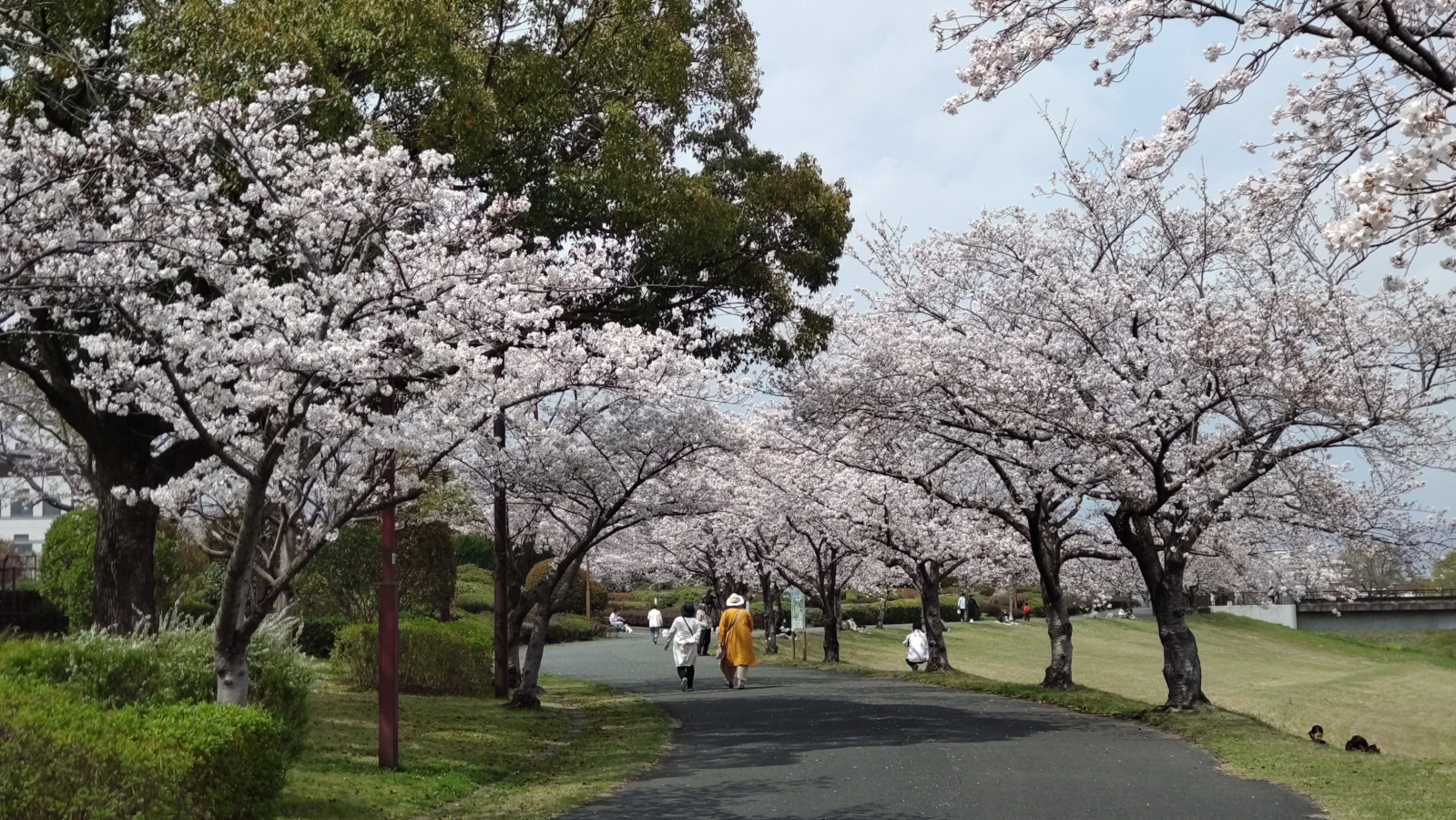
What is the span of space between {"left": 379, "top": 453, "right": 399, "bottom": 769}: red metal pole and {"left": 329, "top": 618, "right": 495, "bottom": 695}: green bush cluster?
8.32 meters

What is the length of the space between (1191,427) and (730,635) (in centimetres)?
972

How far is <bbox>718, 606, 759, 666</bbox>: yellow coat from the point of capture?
77.5 ft

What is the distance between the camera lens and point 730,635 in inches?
942

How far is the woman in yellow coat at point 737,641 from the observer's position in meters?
23.6

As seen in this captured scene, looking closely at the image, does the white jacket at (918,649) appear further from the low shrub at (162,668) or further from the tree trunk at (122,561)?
the low shrub at (162,668)

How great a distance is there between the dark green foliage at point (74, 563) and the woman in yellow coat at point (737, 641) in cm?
1061

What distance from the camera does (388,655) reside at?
463 inches

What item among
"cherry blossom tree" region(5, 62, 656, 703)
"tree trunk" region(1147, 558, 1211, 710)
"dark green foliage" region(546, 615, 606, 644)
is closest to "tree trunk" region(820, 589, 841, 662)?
"dark green foliage" region(546, 615, 606, 644)

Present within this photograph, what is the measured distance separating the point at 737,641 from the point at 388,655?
41.5 feet

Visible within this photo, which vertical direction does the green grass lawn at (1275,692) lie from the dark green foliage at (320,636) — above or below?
below

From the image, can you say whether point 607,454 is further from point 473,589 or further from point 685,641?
point 473,589

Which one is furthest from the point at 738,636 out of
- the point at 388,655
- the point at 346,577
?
the point at 388,655

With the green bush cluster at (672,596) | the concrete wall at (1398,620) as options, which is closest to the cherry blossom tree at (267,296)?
the green bush cluster at (672,596)

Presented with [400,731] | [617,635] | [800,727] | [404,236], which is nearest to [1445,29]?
[404,236]
